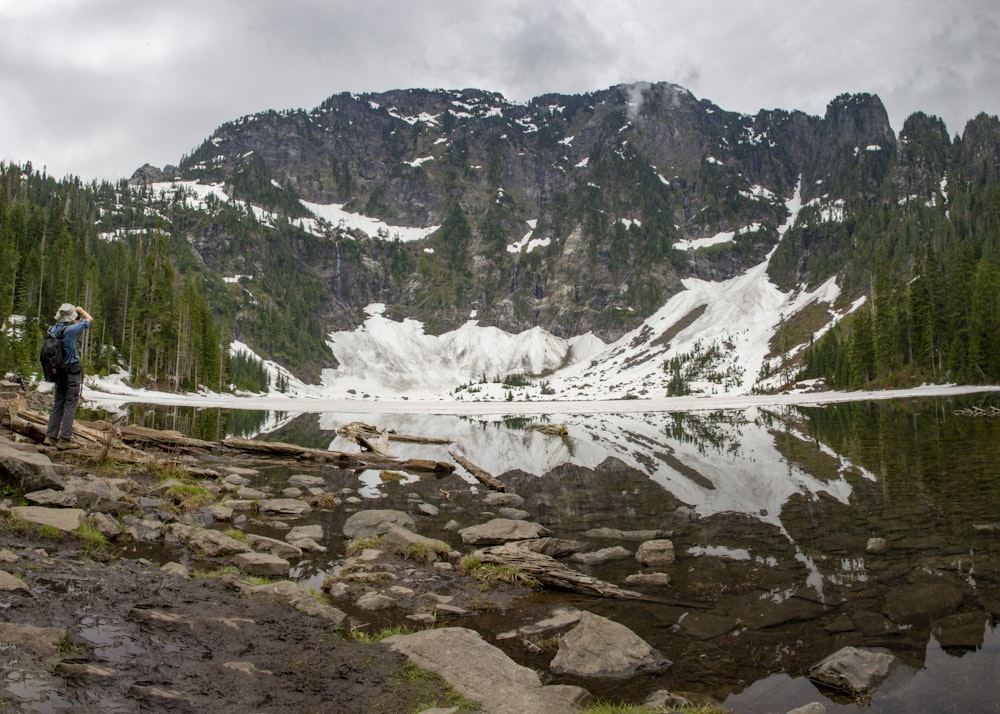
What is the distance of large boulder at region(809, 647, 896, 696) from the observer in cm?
695

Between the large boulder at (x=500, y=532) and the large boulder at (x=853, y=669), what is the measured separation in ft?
23.6

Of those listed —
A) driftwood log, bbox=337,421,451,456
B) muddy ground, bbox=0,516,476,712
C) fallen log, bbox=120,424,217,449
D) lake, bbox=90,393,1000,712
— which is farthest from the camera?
driftwood log, bbox=337,421,451,456

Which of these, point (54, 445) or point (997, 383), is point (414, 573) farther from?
point (997, 383)

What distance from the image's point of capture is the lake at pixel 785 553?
24.5ft

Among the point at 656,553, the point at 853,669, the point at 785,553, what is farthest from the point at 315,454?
the point at 853,669

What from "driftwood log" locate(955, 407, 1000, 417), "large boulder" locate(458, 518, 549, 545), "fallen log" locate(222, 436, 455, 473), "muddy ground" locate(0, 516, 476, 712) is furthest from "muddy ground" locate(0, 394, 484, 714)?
"driftwood log" locate(955, 407, 1000, 417)

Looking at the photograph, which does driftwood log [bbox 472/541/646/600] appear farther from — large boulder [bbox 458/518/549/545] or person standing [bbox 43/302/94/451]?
person standing [bbox 43/302/94/451]

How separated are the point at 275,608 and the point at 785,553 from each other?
10.1 meters

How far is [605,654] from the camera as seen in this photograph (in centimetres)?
771

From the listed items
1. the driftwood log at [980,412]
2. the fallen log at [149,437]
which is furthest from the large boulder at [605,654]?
the driftwood log at [980,412]

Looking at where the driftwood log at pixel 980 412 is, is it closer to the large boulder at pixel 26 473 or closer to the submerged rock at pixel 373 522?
the submerged rock at pixel 373 522

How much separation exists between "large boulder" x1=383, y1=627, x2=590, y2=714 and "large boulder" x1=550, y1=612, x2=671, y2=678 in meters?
0.82

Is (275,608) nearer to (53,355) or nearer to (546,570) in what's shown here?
(546,570)

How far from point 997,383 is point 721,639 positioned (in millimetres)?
88302
